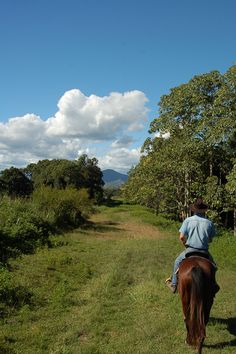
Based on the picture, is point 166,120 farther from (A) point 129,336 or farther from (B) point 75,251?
(A) point 129,336

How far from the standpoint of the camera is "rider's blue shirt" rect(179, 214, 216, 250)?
716 cm

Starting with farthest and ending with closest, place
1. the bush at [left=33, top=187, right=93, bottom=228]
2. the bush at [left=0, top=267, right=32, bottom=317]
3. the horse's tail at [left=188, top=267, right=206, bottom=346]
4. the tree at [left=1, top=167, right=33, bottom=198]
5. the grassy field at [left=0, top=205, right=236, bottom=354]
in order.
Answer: the tree at [left=1, top=167, right=33, bottom=198], the bush at [left=33, top=187, right=93, bottom=228], the bush at [left=0, top=267, right=32, bottom=317], the grassy field at [left=0, top=205, right=236, bottom=354], the horse's tail at [left=188, top=267, right=206, bottom=346]

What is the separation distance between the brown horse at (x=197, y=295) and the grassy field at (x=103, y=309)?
0.38m

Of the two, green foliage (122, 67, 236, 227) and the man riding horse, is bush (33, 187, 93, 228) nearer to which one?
green foliage (122, 67, 236, 227)

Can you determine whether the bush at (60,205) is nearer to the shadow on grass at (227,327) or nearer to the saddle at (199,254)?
the shadow on grass at (227,327)

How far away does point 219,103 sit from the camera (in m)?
22.3

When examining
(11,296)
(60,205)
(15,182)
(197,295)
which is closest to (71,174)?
(15,182)

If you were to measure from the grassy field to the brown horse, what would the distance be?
381mm

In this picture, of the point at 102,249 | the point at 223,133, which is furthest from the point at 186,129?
the point at 102,249

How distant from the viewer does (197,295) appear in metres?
6.38

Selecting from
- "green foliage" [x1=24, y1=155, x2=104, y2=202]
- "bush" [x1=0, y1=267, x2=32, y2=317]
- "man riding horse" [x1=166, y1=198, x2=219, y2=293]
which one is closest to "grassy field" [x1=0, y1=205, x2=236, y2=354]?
"bush" [x1=0, y1=267, x2=32, y2=317]

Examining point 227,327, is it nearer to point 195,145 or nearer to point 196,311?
point 196,311

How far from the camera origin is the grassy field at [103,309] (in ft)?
21.9

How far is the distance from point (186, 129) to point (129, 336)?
65.8ft
